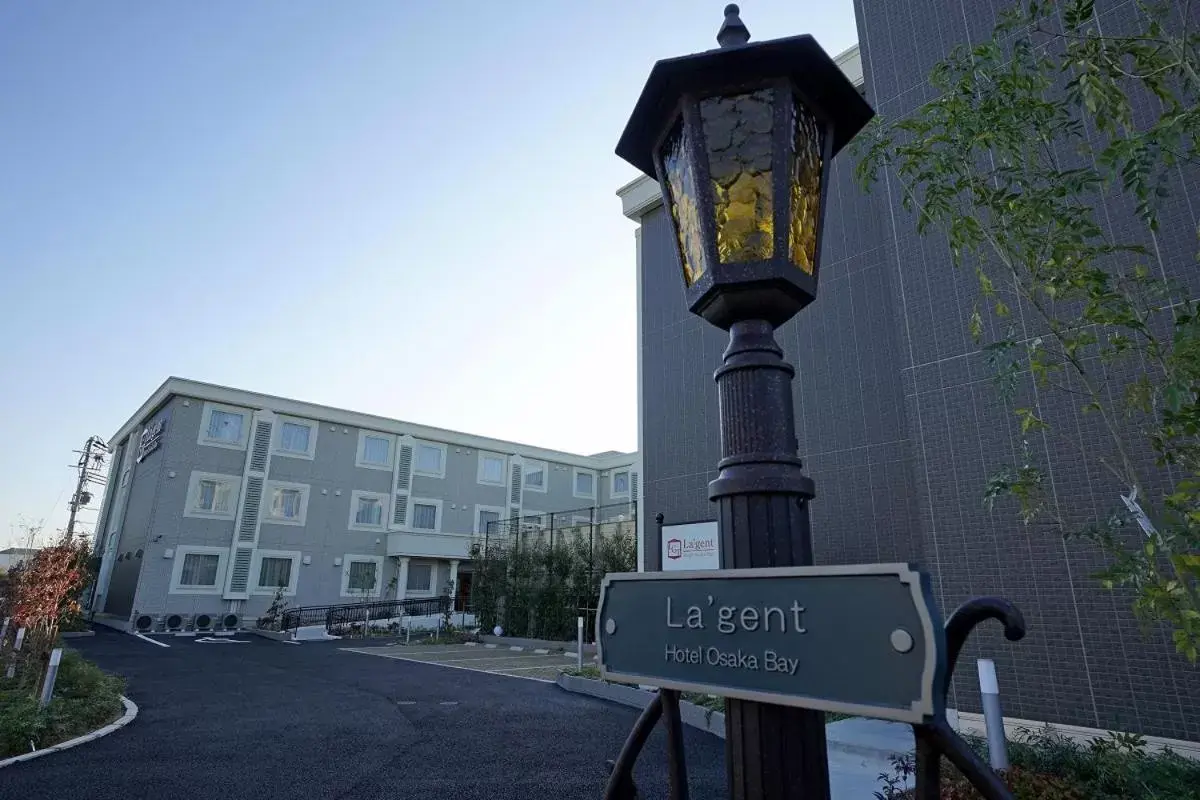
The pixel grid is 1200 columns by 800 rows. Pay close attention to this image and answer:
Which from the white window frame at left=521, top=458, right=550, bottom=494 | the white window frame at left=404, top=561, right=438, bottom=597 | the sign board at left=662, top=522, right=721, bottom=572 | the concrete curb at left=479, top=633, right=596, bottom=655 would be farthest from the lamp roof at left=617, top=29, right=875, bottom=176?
the white window frame at left=521, top=458, right=550, bottom=494

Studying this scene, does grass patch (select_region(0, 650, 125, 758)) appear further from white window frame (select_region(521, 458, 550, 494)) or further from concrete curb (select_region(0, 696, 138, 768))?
white window frame (select_region(521, 458, 550, 494))

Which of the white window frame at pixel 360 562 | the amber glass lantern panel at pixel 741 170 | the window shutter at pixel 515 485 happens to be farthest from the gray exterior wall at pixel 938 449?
the window shutter at pixel 515 485

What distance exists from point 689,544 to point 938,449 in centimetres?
680

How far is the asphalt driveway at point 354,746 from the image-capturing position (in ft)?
19.2

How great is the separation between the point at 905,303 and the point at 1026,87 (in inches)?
203

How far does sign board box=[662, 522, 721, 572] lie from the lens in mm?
13438

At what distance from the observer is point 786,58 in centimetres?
187

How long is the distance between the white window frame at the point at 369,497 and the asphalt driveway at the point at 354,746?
17.9 m

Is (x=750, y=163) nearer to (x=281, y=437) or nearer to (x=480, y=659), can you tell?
(x=480, y=659)

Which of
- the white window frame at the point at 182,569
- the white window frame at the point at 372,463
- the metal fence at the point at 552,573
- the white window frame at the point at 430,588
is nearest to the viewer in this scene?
the metal fence at the point at 552,573

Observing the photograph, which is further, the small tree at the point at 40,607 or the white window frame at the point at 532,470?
the white window frame at the point at 532,470

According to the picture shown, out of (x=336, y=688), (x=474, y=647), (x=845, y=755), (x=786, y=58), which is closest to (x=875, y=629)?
(x=786, y=58)

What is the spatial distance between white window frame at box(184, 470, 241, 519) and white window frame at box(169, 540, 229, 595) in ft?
4.42

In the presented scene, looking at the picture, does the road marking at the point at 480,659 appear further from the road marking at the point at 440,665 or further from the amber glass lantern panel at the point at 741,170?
the amber glass lantern panel at the point at 741,170
